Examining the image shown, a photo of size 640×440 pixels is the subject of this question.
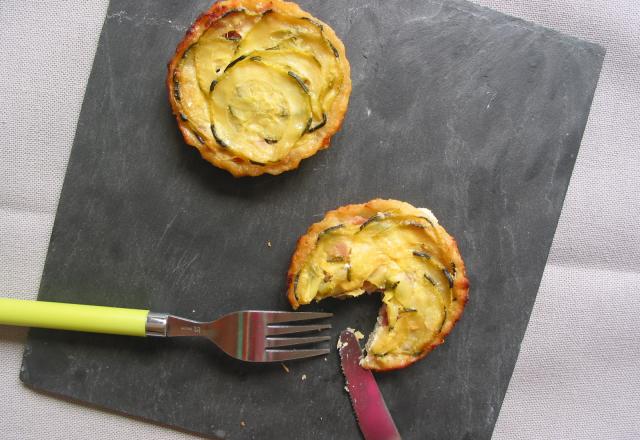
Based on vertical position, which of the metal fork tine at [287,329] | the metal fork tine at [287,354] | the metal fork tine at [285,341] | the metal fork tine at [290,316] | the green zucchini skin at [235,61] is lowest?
the metal fork tine at [287,354]

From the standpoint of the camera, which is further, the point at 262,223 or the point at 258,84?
the point at 262,223

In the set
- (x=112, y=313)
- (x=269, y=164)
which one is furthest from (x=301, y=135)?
(x=112, y=313)

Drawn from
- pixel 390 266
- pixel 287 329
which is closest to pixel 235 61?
pixel 390 266

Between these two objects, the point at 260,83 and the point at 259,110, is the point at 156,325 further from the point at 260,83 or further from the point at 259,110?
the point at 260,83

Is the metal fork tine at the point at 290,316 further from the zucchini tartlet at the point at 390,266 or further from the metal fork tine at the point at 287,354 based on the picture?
the metal fork tine at the point at 287,354

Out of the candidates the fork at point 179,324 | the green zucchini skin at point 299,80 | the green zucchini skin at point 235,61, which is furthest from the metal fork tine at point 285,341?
the green zucchini skin at point 235,61

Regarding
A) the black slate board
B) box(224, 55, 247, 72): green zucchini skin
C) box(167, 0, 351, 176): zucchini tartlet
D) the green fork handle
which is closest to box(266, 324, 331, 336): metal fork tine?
the black slate board
